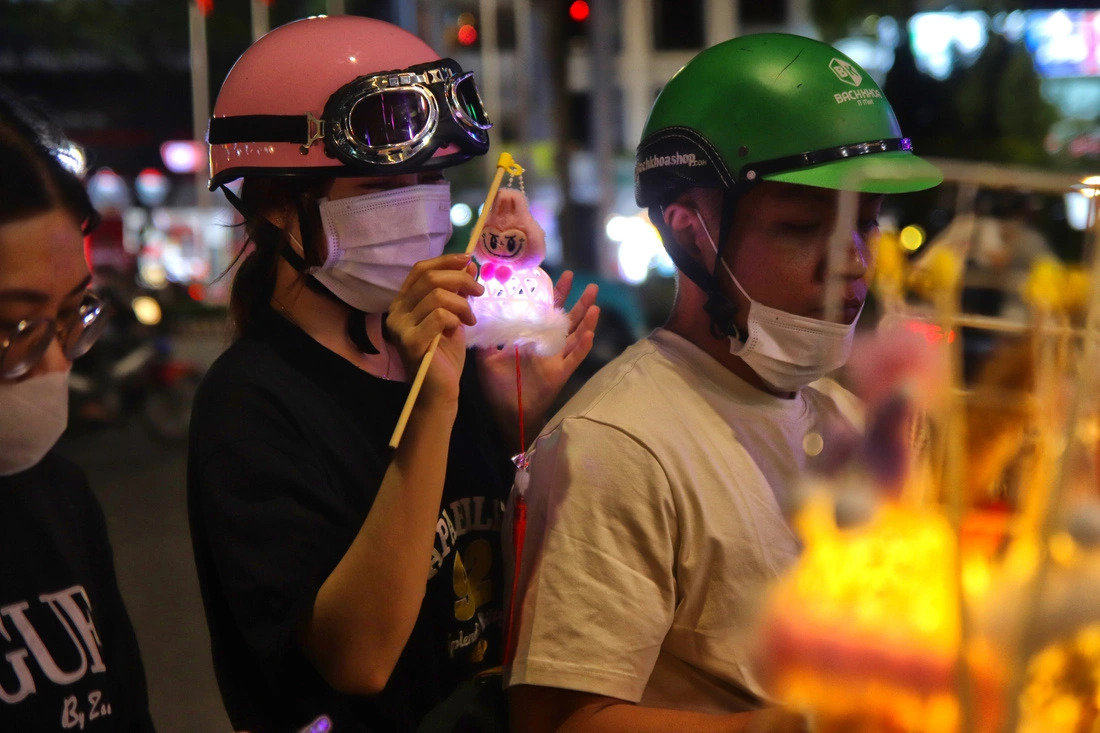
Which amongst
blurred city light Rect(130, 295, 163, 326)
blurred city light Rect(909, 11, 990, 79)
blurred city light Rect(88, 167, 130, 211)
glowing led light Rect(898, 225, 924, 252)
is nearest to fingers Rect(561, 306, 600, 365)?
glowing led light Rect(898, 225, 924, 252)

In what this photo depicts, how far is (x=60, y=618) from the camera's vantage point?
75.6 inches

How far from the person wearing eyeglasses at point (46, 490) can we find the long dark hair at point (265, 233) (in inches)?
11.1

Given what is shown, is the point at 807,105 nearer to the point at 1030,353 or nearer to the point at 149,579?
the point at 1030,353

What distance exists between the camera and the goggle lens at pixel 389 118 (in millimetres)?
2148

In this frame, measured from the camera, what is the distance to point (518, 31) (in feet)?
96.1

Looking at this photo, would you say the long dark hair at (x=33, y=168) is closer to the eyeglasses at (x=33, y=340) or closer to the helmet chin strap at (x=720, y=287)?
the eyeglasses at (x=33, y=340)

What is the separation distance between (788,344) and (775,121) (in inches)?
16.1

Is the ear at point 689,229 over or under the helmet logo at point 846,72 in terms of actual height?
under

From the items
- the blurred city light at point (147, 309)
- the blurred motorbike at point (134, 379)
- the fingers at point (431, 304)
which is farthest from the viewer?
the blurred city light at point (147, 309)

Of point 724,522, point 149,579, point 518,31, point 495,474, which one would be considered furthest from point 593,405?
point 518,31

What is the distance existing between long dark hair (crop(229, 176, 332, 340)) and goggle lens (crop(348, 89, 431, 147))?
0.13m

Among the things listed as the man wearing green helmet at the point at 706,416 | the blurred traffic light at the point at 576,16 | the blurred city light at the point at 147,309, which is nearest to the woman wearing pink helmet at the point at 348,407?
the man wearing green helmet at the point at 706,416

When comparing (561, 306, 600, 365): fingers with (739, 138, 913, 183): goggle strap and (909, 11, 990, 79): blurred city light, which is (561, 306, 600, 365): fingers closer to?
(739, 138, 913, 183): goggle strap

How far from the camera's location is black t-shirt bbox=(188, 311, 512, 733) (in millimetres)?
1843
